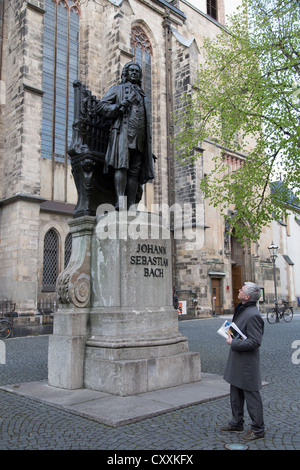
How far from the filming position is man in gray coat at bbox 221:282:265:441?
138 inches

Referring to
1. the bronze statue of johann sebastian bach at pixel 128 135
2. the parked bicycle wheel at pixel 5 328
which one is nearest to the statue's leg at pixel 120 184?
the bronze statue of johann sebastian bach at pixel 128 135

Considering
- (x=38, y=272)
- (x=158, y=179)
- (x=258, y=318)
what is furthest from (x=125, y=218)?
(x=158, y=179)

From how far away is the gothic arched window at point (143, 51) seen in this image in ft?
77.0

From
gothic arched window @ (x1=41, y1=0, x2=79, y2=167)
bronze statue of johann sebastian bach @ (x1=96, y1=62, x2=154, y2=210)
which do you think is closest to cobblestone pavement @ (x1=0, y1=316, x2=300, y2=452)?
bronze statue of johann sebastian bach @ (x1=96, y1=62, x2=154, y2=210)

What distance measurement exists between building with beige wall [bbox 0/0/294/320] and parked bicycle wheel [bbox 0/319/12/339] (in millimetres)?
1664

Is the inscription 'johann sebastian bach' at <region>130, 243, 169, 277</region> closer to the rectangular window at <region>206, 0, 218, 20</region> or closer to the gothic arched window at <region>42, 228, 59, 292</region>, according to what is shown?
the gothic arched window at <region>42, 228, 59, 292</region>

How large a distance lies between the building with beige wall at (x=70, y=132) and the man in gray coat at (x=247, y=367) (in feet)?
42.5

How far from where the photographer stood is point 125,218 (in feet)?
18.4

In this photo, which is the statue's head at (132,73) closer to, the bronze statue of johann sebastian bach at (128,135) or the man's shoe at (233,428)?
the bronze statue of johann sebastian bach at (128,135)

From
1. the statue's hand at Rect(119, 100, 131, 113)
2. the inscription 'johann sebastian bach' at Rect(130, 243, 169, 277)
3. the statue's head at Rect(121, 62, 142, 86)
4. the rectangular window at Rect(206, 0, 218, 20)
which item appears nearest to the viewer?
the inscription 'johann sebastian bach' at Rect(130, 243, 169, 277)

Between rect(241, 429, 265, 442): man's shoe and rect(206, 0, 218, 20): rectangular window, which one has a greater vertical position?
rect(206, 0, 218, 20): rectangular window

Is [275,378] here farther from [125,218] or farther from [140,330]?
[125,218]

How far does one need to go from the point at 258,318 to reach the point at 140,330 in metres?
2.15

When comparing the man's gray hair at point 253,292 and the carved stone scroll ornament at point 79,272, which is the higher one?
the carved stone scroll ornament at point 79,272
